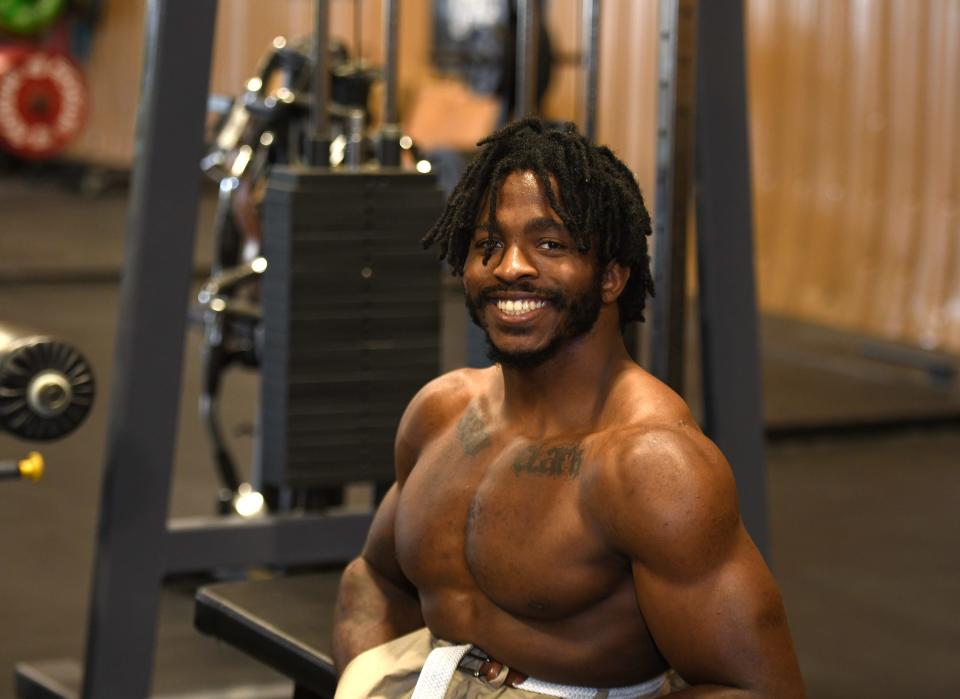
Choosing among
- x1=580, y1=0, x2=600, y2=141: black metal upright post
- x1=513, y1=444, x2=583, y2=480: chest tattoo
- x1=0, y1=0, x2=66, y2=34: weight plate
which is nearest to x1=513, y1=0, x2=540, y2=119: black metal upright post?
x1=580, y1=0, x2=600, y2=141: black metal upright post

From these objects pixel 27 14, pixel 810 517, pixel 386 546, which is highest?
pixel 27 14

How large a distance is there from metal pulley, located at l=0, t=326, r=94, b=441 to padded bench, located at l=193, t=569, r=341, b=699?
0.33 meters

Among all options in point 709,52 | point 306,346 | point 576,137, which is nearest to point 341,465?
point 306,346

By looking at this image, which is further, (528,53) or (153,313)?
(528,53)

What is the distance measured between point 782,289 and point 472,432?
6.71 metres

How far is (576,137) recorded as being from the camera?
70.1 inches

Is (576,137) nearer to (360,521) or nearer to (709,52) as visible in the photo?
(709,52)

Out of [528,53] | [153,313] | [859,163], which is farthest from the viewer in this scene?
[859,163]

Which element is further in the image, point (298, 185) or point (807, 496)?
point (807, 496)

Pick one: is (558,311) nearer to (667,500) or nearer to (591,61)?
(667,500)

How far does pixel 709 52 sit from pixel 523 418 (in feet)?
4.24

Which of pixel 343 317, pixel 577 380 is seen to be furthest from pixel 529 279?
pixel 343 317

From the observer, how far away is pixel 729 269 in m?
2.96

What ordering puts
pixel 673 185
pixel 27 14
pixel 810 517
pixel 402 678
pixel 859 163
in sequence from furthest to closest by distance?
1. pixel 27 14
2. pixel 859 163
3. pixel 810 517
4. pixel 673 185
5. pixel 402 678
